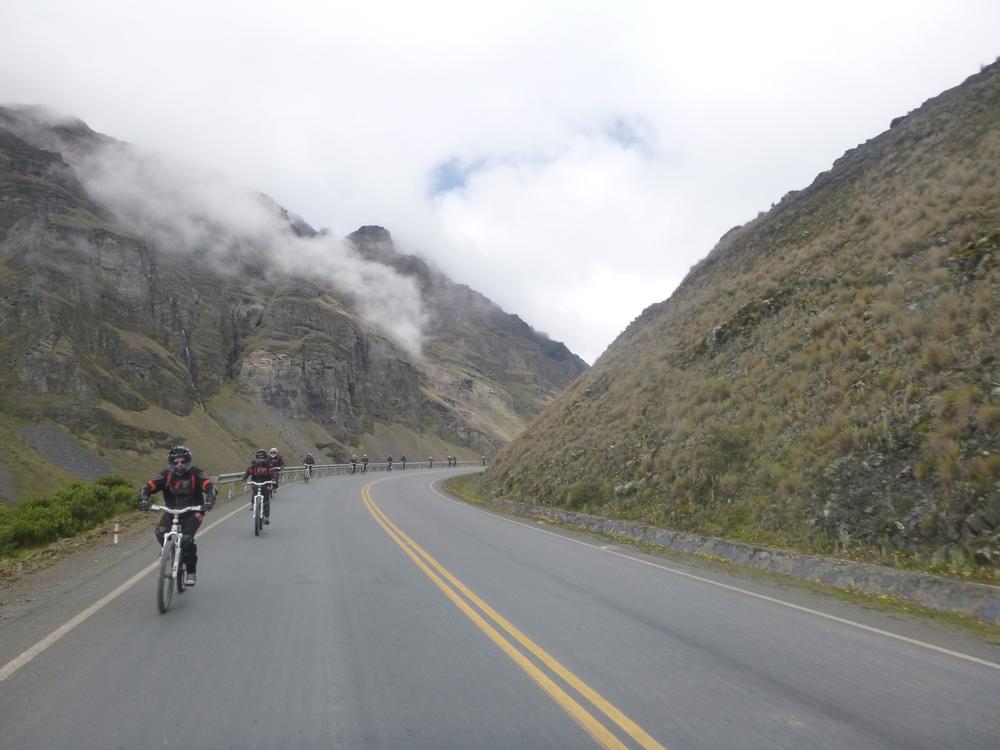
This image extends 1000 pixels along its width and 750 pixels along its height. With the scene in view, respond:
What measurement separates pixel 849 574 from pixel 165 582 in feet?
30.8

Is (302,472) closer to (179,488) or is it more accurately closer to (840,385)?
(840,385)

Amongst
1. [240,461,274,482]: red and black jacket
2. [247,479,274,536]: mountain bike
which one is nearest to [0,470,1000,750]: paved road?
[247,479,274,536]: mountain bike

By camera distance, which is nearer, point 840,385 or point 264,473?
point 840,385

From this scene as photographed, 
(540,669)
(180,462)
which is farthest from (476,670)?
(180,462)

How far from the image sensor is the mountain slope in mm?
11406

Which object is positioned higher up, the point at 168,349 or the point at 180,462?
the point at 168,349

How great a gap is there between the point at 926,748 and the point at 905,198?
2373 centimetres

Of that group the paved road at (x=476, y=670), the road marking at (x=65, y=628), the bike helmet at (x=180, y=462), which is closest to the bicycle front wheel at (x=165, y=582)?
the paved road at (x=476, y=670)

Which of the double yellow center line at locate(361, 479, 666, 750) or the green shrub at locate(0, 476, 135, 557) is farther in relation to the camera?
the green shrub at locate(0, 476, 135, 557)

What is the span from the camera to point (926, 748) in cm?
405

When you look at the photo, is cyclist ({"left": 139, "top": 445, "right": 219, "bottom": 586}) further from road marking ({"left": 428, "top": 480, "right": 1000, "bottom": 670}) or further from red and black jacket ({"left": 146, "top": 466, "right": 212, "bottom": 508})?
road marking ({"left": 428, "top": 480, "right": 1000, "bottom": 670})

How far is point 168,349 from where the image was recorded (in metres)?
90.8

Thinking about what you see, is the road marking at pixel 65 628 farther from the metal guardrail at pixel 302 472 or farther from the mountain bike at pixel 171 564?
the metal guardrail at pixel 302 472

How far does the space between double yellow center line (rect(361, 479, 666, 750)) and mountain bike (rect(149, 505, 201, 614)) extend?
10.5 feet
